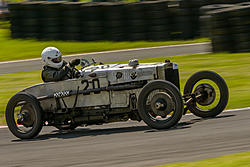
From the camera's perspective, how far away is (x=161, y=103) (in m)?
8.16

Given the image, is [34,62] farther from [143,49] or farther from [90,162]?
[90,162]

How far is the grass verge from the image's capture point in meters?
21.1

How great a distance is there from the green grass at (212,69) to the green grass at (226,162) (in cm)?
462

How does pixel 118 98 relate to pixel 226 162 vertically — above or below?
above

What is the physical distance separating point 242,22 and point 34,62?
322 inches

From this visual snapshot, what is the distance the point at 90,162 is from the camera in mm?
6676

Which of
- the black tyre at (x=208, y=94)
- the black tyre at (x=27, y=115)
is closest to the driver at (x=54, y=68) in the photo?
the black tyre at (x=27, y=115)

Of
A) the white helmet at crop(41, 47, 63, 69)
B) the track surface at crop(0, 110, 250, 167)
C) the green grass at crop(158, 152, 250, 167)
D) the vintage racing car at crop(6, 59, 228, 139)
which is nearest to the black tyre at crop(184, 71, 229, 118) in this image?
the vintage racing car at crop(6, 59, 228, 139)

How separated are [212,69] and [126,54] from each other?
5280 mm

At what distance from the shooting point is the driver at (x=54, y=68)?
9.17m

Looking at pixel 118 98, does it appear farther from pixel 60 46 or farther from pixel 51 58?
pixel 60 46

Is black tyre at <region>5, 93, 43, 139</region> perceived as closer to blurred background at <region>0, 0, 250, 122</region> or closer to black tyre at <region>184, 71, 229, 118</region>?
black tyre at <region>184, 71, 229, 118</region>

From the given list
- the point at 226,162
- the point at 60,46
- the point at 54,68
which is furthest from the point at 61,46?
the point at 226,162

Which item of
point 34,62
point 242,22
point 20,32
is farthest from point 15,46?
point 242,22
